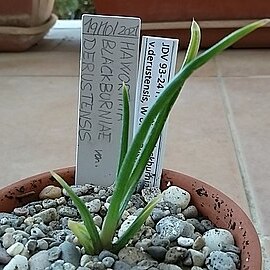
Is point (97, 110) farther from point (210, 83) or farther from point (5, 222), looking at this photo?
point (210, 83)

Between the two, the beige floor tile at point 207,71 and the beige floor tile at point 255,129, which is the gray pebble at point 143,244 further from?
the beige floor tile at point 207,71

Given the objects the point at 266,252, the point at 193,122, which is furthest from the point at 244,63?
the point at 266,252

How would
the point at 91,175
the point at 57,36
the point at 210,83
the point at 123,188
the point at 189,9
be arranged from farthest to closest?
the point at 57,36 < the point at 189,9 < the point at 210,83 < the point at 91,175 < the point at 123,188

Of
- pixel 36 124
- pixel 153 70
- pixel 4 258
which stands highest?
pixel 153 70

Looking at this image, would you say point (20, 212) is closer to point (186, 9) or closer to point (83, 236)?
point (83, 236)

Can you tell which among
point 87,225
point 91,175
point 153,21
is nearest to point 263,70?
point 153,21
